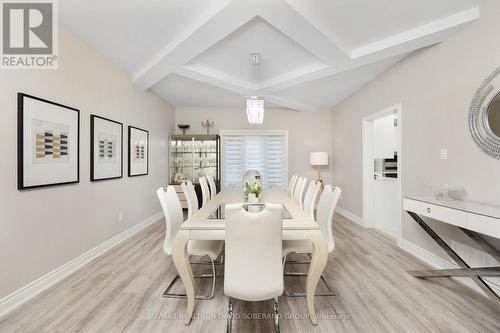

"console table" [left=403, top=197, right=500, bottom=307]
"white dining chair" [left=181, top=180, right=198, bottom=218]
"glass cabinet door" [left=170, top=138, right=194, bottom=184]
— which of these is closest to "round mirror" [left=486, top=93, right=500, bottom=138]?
"console table" [left=403, top=197, right=500, bottom=307]

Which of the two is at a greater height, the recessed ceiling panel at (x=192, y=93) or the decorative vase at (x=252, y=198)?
the recessed ceiling panel at (x=192, y=93)

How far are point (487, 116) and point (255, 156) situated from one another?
4.55m

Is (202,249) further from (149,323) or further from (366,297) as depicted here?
(366,297)

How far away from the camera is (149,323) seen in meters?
1.82

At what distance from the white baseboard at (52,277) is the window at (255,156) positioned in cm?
303

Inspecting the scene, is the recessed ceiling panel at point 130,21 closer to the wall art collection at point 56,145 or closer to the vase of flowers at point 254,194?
the wall art collection at point 56,145

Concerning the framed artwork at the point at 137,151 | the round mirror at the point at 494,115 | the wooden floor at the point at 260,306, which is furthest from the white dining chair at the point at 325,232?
the framed artwork at the point at 137,151

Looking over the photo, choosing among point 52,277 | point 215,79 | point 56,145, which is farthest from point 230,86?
point 52,277

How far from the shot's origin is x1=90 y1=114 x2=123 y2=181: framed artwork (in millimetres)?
3045

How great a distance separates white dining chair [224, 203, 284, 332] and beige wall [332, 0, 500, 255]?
2.10m

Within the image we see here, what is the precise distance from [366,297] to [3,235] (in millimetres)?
3080

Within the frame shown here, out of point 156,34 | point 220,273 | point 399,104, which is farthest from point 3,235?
point 399,104

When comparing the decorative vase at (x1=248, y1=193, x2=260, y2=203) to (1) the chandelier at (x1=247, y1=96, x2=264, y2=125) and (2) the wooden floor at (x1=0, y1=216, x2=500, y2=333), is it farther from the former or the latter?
(1) the chandelier at (x1=247, y1=96, x2=264, y2=125)

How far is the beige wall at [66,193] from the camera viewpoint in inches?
79.4
